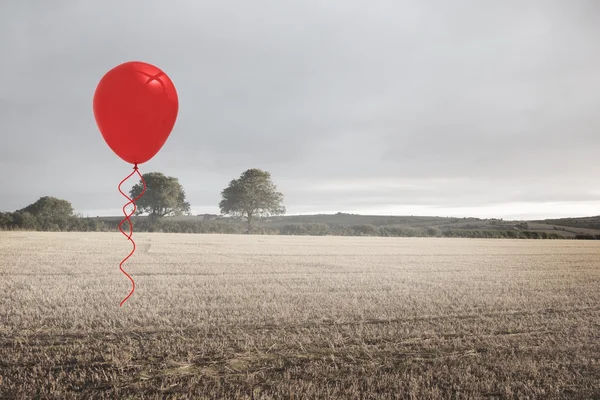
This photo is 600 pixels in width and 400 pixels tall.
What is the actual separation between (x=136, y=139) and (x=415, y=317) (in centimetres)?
619

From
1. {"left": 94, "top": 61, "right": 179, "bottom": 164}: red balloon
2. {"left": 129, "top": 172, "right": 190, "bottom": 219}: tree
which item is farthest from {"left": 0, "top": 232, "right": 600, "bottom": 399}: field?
{"left": 129, "top": 172, "right": 190, "bottom": 219}: tree

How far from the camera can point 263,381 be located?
5031 mm

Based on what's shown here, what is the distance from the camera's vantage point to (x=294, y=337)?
6734 mm

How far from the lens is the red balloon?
635 cm

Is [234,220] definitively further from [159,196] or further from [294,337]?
[294,337]

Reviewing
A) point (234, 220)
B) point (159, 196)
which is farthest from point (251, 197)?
point (159, 196)

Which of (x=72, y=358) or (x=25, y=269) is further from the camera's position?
(x=25, y=269)

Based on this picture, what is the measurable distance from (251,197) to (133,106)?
4618 centimetres

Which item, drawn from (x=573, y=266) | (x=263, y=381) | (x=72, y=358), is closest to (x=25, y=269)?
(x=72, y=358)

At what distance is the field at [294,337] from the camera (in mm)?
4914

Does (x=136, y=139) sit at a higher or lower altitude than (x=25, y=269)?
higher

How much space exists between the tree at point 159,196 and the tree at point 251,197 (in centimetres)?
642

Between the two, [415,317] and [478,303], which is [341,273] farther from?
[415,317]

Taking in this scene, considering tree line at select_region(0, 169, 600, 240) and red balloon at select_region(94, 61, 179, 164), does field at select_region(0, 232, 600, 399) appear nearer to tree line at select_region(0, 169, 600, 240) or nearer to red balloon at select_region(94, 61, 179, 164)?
red balloon at select_region(94, 61, 179, 164)
